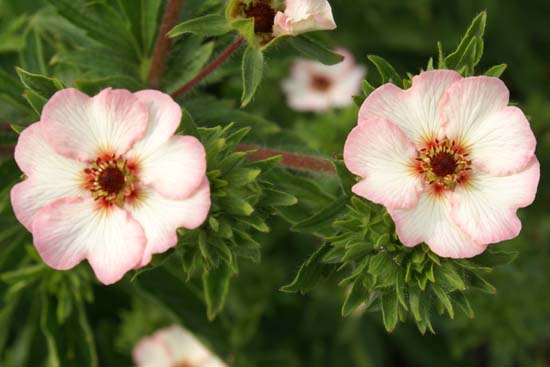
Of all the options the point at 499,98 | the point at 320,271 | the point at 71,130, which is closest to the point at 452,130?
the point at 499,98

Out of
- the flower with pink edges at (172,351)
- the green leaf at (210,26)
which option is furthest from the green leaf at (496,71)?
the flower with pink edges at (172,351)

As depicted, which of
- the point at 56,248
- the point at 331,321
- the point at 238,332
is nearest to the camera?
the point at 56,248

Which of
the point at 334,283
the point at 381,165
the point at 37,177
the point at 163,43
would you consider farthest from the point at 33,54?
the point at 334,283

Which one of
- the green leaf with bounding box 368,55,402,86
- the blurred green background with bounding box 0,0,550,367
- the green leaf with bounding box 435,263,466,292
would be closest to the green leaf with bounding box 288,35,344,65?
the green leaf with bounding box 368,55,402,86

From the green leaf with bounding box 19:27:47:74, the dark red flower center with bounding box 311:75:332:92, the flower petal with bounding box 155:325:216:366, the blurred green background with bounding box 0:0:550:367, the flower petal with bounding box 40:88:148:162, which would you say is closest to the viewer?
the flower petal with bounding box 40:88:148:162

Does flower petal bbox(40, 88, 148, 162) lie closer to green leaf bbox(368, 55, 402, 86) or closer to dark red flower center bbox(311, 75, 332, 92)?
green leaf bbox(368, 55, 402, 86)

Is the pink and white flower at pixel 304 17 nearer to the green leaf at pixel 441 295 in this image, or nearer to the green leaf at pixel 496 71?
the green leaf at pixel 496 71

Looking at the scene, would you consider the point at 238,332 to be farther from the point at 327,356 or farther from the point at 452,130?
the point at 452,130
